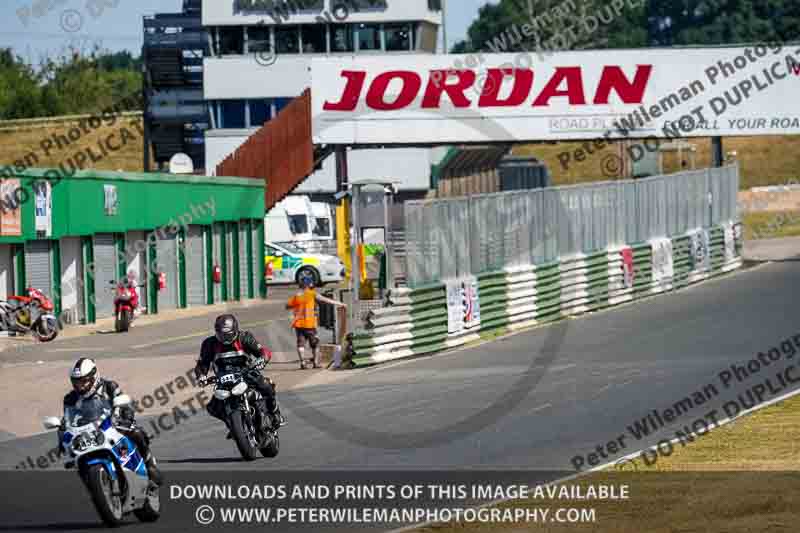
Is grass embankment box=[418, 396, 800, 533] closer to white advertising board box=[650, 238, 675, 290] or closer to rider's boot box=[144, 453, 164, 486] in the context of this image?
rider's boot box=[144, 453, 164, 486]

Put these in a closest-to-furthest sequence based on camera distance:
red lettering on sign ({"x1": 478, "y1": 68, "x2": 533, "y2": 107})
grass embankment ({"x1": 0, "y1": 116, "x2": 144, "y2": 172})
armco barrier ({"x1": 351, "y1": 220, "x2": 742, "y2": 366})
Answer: armco barrier ({"x1": 351, "y1": 220, "x2": 742, "y2": 366}) < red lettering on sign ({"x1": 478, "y1": 68, "x2": 533, "y2": 107}) < grass embankment ({"x1": 0, "y1": 116, "x2": 144, "y2": 172})

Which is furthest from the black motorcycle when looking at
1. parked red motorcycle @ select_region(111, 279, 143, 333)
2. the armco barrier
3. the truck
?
the truck

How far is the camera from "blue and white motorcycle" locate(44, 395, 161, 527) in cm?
1116

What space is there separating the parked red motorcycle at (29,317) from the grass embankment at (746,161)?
65.1 m

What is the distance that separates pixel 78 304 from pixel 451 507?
24.2 meters

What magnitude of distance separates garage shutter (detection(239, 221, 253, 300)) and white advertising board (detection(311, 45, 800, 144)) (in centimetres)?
377

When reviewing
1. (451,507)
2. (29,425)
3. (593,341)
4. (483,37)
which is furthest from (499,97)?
(483,37)

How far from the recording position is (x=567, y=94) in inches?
1710

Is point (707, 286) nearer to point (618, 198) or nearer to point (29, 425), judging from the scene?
point (618, 198)

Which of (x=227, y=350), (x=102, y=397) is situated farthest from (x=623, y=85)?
(x=102, y=397)

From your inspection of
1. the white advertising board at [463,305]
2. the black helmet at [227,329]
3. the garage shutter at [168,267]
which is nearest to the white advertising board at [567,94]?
the garage shutter at [168,267]

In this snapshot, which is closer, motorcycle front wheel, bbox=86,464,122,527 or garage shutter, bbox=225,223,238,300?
motorcycle front wheel, bbox=86,464,122,527

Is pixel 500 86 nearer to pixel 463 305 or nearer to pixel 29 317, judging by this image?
pixel 463 305

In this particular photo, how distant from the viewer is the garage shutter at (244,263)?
145 feet
